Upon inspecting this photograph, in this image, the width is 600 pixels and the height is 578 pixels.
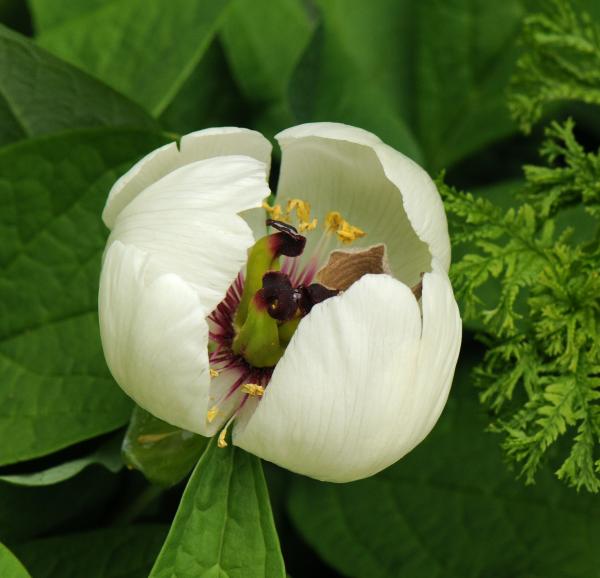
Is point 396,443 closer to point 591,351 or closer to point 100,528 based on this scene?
point 591,351

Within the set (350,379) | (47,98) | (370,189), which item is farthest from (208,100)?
(350,379)

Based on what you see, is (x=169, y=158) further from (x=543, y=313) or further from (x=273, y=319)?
(x=543, y=313)

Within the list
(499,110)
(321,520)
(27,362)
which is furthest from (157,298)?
(499,110)

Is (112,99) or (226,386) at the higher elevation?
(112,99)

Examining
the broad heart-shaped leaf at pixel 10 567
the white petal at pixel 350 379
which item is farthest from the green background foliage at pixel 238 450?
the white petal at pixel 350 379

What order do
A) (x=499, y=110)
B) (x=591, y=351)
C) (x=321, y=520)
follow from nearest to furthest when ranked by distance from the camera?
1. (x=591, y=351)
2. (x=321, y=520)
3. (x=499, y=110)
